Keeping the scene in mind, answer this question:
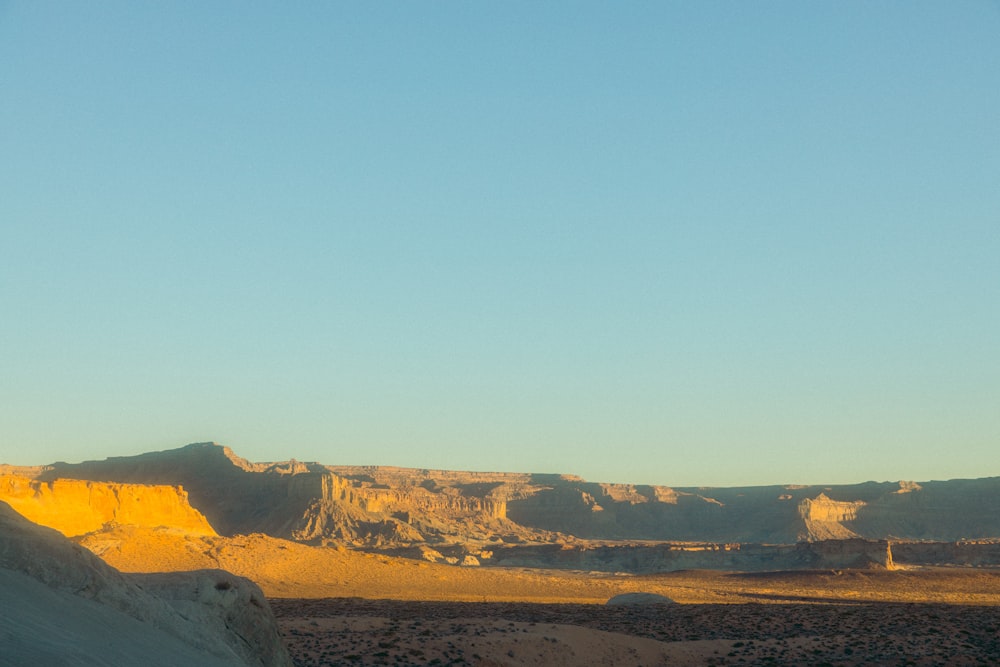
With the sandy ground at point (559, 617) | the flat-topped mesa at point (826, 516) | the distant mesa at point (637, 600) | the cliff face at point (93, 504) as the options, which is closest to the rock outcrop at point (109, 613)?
the sandy ground at point (559, 617)

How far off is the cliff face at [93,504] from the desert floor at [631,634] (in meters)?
27.8

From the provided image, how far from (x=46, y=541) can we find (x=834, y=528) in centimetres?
14002

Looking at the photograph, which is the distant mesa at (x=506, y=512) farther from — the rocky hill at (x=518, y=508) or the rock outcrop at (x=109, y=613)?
the rock outcrop at (x=109, y=613)

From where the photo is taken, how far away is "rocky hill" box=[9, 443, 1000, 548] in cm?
12069

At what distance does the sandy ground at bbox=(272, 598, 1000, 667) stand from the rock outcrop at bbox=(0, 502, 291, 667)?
8.33m

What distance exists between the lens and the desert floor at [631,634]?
24.4 m

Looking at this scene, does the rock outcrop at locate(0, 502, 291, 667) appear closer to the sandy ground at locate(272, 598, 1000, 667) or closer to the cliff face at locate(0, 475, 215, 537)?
the sandy ground at locate(272, 598, 1000, 667)

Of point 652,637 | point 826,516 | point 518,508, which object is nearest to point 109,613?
point 652,637

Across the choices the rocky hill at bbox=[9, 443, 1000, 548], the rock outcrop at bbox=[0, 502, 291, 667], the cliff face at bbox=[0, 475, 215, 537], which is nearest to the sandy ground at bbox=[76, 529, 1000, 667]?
the cliff face at bbox=[0, 475, 215, 537]

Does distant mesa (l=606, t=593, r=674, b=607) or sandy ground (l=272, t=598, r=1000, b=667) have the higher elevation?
sandy ground (l=272, t=598, r=1000, b=667)

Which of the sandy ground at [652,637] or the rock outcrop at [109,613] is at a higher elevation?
the rock outcrop at [109,613]

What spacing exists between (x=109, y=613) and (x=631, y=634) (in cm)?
2336

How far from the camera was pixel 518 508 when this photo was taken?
172 meters

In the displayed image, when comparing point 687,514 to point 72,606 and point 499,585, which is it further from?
point 72,606
